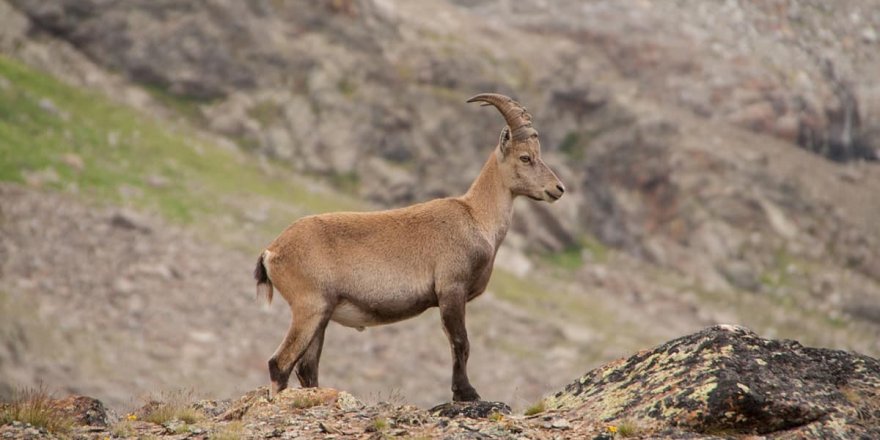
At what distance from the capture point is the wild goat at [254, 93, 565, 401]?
12.3 m

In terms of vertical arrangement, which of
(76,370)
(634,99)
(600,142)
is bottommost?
(76,370)

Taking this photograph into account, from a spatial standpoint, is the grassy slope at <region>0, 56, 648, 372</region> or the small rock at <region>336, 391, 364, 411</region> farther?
the grassy slope at <region>0, 56, 648, 372</region>

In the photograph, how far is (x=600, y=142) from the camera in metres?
74.9

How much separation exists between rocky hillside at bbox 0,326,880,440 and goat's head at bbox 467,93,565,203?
2629 mm

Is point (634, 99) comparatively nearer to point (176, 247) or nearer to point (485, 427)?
point (176, 247)

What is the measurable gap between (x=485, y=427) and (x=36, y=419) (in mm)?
4599

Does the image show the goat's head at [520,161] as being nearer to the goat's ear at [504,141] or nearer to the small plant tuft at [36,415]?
the goat's ear at [504,141]

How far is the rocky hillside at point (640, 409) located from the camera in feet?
34.9

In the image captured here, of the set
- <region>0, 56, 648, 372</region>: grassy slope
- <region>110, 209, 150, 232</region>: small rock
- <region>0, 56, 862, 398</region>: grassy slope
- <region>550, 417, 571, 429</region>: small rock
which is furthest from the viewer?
<region>0, 56, 862, 398</region>: grassy slope

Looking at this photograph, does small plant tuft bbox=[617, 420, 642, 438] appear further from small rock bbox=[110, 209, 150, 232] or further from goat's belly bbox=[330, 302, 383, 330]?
small rock bbox=[110, 209, 150, 232]

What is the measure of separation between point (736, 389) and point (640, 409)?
987 millimetres

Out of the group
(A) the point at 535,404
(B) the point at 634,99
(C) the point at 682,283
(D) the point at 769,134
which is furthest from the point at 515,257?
(A) the point at 535,404

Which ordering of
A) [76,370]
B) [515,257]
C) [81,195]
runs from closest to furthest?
1. [76,370]
2. [81,195]
3. [515,257]

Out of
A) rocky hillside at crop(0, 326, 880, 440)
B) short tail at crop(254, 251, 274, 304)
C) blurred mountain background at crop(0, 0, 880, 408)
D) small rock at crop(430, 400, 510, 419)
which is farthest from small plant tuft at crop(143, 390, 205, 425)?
blurred mountain background at crop(0, 0, 880, 408)
